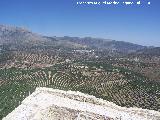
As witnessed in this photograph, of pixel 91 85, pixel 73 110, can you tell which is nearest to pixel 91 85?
pixel 91 85

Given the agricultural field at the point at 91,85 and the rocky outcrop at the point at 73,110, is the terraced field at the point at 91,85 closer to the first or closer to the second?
the agricultural field at the point at 91,85

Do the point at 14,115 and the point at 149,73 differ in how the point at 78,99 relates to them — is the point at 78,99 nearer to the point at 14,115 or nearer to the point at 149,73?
the point at 14,115

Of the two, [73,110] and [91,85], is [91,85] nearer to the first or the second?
[91,85]

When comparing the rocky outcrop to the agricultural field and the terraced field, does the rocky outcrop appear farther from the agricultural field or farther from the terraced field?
the agricultural field

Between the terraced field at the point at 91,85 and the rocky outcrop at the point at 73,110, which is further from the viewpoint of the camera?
the terraced field at the point at 91,85

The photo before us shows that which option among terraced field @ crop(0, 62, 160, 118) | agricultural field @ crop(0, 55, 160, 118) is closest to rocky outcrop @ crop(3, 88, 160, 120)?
terraced field @ crop(0, 62, 160, 118)

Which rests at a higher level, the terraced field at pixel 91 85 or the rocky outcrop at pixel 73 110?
the rocky outcrop at pixel 73 110

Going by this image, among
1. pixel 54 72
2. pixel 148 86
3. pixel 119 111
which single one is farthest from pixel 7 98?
pixel 148 86

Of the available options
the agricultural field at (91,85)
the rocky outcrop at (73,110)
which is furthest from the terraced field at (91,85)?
the rocky outcrop at (73,110)

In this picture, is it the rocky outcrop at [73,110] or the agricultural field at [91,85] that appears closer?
the rocky outcrop at [73,110]
